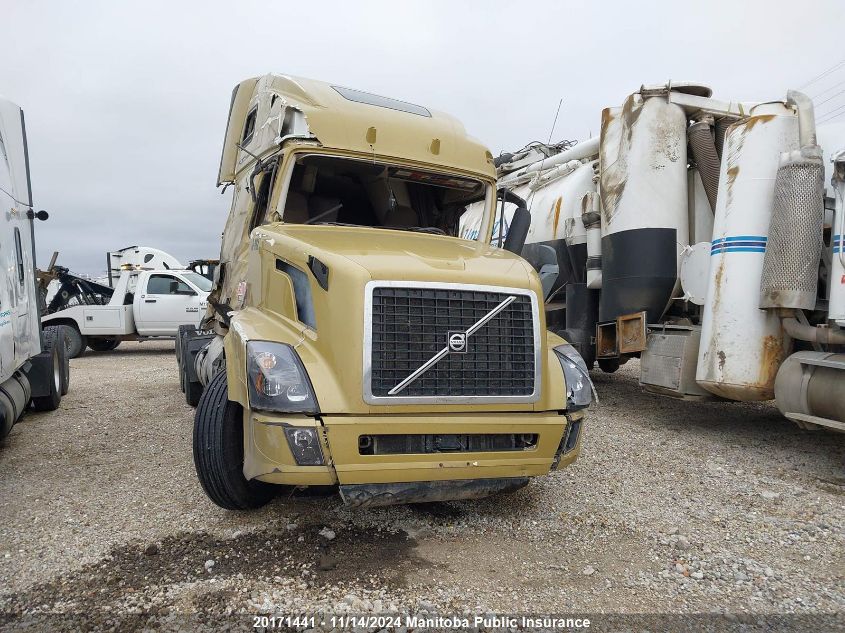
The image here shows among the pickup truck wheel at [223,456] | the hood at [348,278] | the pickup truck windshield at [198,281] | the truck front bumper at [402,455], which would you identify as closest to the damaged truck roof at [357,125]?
the hood at [348,278]

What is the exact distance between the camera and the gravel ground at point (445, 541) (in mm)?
2877

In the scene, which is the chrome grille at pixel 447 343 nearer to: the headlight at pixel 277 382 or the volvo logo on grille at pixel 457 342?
the volvo logo on grille at pixel 457 342

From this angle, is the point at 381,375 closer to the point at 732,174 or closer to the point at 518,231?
the point at 518,231

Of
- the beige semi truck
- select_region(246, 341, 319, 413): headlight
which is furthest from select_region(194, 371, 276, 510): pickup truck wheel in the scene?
select_region(246, 341, 319, 413): headlight

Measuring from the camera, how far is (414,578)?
10.0 feet

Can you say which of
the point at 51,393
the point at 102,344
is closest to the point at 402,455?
the point at 51,393

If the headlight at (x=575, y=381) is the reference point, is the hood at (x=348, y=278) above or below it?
above

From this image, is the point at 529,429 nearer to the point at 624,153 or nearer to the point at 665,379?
the point at 665,379

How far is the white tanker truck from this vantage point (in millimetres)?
4961

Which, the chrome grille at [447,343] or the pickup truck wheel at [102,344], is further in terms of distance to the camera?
the pickup truck wheel at [102,344]

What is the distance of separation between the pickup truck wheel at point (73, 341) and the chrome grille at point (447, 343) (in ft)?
42.1

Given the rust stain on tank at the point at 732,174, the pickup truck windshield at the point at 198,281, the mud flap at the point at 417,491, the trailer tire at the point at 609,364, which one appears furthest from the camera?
the pickup truck windshield at the point at 198,281

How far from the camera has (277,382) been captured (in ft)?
10.0

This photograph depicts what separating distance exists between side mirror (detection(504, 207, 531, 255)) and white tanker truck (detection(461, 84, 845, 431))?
19 cm
